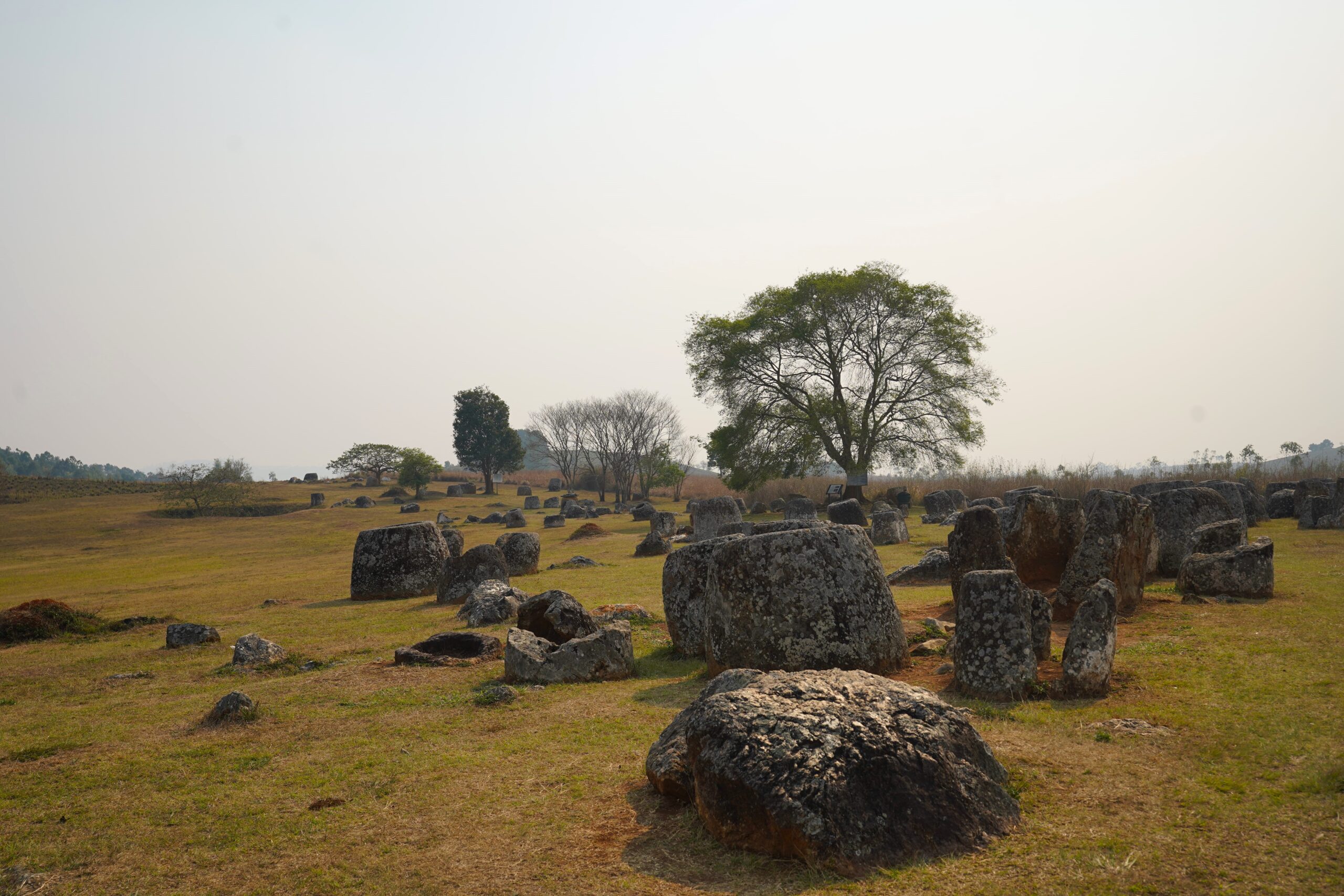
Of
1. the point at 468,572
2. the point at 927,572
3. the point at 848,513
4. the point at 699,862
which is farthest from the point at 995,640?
the point at 848,513

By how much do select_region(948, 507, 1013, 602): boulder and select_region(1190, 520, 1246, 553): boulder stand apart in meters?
5.15

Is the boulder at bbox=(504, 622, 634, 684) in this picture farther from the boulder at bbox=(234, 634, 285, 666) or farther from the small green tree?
the small green tree

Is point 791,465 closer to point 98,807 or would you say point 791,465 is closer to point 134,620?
point 134,620

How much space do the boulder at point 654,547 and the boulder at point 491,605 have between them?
12024 millimetres

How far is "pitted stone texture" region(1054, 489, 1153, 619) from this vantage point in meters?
12.3

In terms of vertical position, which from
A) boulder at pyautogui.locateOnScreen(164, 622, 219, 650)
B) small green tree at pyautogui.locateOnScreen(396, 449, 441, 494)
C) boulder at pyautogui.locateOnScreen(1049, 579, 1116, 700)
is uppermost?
small green tree at pyautogui.locateOnScreen(396, 449, 441, 494)

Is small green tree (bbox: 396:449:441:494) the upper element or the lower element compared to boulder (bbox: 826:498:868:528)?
upper

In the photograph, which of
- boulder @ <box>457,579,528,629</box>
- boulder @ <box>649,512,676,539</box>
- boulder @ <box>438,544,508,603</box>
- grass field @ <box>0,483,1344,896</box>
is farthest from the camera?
boulder @ <box>649,512,676,539</box>

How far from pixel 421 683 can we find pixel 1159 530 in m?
14.6

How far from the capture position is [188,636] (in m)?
14.5

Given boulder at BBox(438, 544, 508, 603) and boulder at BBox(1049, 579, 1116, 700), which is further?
boulder at BBox(438, 544, 508, 603)

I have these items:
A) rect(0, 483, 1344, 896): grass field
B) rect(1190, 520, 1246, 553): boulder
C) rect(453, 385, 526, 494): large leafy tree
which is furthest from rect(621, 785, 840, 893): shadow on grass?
rect(453, 385, 526, 494): large leafy tree

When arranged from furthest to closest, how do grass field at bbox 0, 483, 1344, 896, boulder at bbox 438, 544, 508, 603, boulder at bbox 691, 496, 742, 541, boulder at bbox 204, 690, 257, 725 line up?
boulder at bbox 691, 496, 742, 541, boulder at bbox 438, 544, 508, 603, boulder at bbox 204, 690, 257, 725, grass field at bbox 0, 483, 1344, 896

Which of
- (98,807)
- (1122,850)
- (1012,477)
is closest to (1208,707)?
→ (1122,850)
